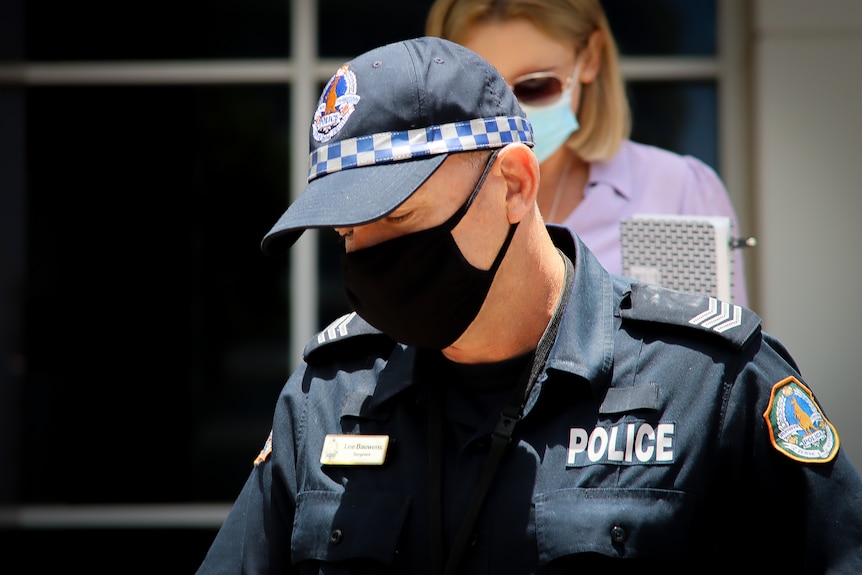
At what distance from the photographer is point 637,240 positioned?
102 inches

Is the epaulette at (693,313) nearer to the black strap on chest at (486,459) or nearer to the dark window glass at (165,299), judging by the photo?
the black strap on chest at (486,459)

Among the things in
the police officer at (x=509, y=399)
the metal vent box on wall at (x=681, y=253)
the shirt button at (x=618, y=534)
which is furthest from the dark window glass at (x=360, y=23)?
the shirt button at (x=618, y=534)

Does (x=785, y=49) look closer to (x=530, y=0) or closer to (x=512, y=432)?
(x=530, y=0)

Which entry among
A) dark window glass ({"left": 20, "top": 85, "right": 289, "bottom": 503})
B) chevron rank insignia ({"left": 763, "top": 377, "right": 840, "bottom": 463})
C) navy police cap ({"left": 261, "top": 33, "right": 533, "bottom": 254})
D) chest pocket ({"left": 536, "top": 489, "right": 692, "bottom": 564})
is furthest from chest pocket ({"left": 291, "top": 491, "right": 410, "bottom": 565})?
dark window glass ({"left": 20, "top": 85, "right": 289, "bottom": 503})

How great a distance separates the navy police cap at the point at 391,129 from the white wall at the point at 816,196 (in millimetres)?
3003

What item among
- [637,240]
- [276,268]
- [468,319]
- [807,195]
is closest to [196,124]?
[276,268]

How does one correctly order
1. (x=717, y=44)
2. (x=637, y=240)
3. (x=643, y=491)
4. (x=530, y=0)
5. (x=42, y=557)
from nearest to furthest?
(x=643, y=491) → (x=637, y=240) → (x=530, y=0) → (x=717, y=44) → (x=42, y=557)

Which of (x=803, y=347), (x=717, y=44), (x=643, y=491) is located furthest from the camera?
(x=717, y=44)

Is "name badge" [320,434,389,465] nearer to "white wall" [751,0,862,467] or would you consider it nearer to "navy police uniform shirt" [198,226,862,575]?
"navy police uniform shirt" [198,226,862,575]

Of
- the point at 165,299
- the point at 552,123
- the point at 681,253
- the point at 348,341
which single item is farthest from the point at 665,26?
the point at 348,341

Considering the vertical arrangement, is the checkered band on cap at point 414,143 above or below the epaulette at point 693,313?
above

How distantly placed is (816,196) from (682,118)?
840mm

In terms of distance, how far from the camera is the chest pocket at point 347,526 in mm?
1784

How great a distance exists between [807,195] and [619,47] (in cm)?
117
